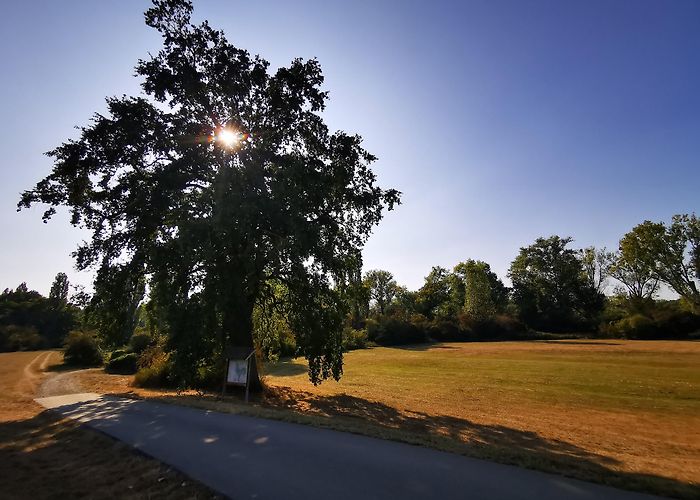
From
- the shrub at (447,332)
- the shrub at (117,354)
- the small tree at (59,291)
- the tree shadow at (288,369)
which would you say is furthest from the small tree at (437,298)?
the small tree at (59,291)

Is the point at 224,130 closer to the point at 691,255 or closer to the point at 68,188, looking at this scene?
the point at 68,188

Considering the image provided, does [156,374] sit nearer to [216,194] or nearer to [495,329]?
[216,194]

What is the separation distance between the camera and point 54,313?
72250 mm

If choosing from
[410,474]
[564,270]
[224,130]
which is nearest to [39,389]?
Result: [224,130]

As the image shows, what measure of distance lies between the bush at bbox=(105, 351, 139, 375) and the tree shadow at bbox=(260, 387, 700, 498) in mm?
19740

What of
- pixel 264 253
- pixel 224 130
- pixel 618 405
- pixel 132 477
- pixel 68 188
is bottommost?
pixel 618 405

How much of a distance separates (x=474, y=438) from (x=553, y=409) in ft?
21.0

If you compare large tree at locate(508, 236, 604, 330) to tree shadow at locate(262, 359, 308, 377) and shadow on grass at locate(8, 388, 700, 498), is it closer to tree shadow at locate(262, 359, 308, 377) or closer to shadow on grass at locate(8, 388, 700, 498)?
tree shadow at locate(262, 359, 308, 377)

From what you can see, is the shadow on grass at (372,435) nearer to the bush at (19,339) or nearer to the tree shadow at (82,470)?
the tree shadow at (82,470)

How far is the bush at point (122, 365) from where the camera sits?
31.9m

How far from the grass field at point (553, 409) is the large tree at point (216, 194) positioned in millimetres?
4665

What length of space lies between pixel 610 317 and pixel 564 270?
16.0m

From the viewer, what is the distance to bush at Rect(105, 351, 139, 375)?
31.9 m

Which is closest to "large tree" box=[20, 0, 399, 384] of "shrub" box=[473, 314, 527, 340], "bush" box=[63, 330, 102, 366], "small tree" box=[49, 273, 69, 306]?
"bush" box=[63, 330, 102, 366]
